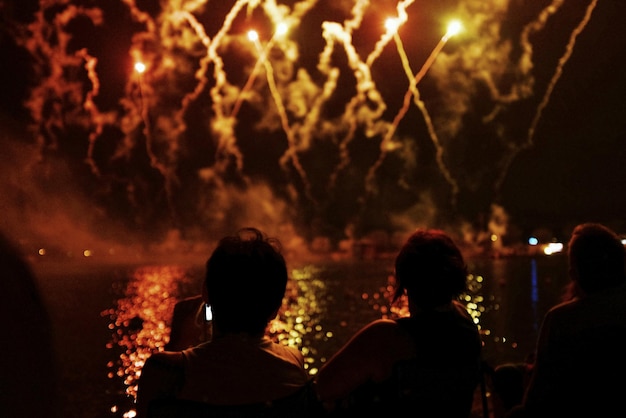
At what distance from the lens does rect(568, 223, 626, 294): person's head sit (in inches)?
141

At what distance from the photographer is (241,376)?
2.44m

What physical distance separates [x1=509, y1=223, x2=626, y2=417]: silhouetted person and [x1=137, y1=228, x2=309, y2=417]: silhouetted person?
139cm

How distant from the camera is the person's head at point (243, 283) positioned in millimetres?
2498

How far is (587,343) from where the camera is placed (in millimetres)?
3404

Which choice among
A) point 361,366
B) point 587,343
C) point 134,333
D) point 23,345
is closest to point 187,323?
point 361,366

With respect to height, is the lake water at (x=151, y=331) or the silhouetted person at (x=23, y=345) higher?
the silhouetted person at (x=23, y=345)

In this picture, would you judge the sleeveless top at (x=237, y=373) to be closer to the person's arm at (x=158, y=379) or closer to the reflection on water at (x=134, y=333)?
the person's arm at (x=158, y=379)

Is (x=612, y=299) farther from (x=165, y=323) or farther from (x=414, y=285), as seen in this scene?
(x=165, y=323)

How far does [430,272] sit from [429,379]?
44 cm

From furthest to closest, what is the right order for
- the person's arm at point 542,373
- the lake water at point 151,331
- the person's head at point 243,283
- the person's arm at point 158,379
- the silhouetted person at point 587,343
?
1. the lake water at point 151,331
2. the person's arm at point 542,373
3. the silhouetted person at point 587,343
4. the person's head at point 243,283
5. the person's arm at point 158,379

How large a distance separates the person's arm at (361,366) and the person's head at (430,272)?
281 millimetres

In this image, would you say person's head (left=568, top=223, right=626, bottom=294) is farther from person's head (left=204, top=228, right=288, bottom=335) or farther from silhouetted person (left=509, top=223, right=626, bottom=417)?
person's head (left=204, top=228, right=288, bottom=335)

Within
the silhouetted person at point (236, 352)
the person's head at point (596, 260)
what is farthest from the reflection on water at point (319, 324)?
the silhouetted person at point (236, 352)

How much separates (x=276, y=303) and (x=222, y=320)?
191 mm
